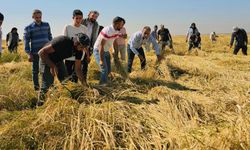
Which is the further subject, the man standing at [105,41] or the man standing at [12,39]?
the man standing at [12,39]

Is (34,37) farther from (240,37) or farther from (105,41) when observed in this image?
(240,37)

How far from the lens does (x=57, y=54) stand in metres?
5.60

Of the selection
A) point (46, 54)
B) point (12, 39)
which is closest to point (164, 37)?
point (12, 39)

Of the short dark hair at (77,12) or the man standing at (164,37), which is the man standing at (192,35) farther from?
the short dark hair at (77,12)

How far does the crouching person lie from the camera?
211 inches

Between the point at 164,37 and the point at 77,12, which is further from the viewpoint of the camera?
the point at 164,37

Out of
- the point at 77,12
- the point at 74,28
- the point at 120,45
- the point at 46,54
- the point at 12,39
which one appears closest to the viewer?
the point at 46,54

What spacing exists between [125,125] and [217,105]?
5.69ft

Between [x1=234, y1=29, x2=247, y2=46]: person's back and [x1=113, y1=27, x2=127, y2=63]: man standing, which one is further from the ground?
[x1=234, y1=29, x2=247, y2=46]: person's back

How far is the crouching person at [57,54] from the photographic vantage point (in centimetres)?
535

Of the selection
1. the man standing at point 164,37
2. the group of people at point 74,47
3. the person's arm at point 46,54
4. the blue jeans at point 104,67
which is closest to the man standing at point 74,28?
the group of people at point 74,47

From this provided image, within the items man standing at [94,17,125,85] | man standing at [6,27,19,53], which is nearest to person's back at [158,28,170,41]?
man standing at [6,27,19,53]

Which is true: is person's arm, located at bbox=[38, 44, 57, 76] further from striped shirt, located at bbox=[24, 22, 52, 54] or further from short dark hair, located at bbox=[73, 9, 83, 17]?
striped shirt, located at bbox=[24, 22, 52, 54]

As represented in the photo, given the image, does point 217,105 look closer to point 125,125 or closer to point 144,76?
point 125,125
